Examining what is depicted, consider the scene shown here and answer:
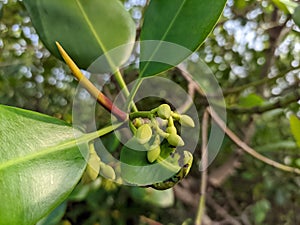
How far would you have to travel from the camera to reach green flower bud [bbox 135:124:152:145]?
1.57ft

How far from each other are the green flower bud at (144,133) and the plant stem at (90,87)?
3 centimetres

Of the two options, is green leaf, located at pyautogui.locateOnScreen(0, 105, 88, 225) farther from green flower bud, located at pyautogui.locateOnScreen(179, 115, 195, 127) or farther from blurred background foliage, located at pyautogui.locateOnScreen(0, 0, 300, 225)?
blurred background foliage, located at pyautogui.locateOnScreen(0, 0, 300, 225)

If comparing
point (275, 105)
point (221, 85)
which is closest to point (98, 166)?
point (275, 105)

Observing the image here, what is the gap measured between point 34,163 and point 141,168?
113mm

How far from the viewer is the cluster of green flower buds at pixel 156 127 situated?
48cm

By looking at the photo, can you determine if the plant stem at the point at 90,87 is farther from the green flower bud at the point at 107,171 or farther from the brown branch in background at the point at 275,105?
the brown branch in background at the point at 275,105

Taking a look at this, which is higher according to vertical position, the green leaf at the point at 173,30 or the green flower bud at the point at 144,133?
the green leaf at the point at 173,30

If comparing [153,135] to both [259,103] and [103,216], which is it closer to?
[259,103]

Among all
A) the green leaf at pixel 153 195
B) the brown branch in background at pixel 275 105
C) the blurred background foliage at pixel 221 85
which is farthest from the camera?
the blurred background foliage at pixel 221 85

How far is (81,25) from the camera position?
556 mm

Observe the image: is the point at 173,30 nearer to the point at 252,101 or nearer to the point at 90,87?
the point at 90,87

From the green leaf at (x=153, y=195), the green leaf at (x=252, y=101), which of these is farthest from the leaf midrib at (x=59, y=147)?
the green leaf at (x=252, y=101)

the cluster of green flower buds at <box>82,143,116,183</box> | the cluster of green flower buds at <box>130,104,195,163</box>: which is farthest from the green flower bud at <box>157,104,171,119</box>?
the cluster of green flower buds at <box>82,143,116,183</box>

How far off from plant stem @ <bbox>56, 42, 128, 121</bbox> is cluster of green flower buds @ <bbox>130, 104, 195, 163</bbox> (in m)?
0.02
